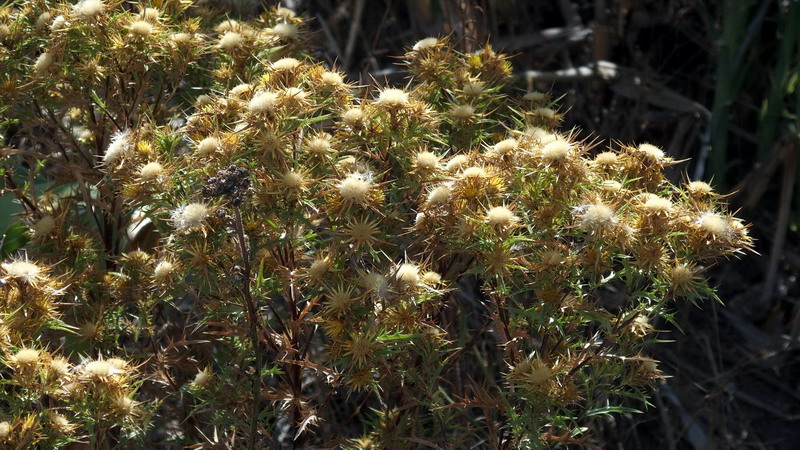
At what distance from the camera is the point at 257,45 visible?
6.44 ft

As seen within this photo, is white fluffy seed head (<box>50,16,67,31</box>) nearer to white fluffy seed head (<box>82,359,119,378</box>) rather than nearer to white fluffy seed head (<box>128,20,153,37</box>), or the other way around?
white fluffy seed head (<box>128,20,153,37</box>)

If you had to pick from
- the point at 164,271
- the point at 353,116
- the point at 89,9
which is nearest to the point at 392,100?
the point at 353,116

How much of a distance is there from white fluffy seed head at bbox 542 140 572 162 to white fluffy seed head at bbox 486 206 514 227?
12 centimetres

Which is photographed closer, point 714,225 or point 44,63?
point 714,225

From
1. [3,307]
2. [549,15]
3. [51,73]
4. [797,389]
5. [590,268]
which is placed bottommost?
[797,389]

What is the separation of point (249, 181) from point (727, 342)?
7.76ft

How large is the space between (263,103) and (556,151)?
0.49 meters

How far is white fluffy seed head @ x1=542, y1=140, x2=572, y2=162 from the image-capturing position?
1.48 metres

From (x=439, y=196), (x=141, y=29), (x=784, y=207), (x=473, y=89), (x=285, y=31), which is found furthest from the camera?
(x=784, y=207)

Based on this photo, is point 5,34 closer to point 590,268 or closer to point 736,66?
point 590,268

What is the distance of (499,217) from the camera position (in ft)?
4.76

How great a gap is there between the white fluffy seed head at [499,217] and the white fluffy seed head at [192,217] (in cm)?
46

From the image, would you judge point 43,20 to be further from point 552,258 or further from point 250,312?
point 552,258

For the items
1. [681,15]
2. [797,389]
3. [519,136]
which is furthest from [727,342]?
[519,136]
